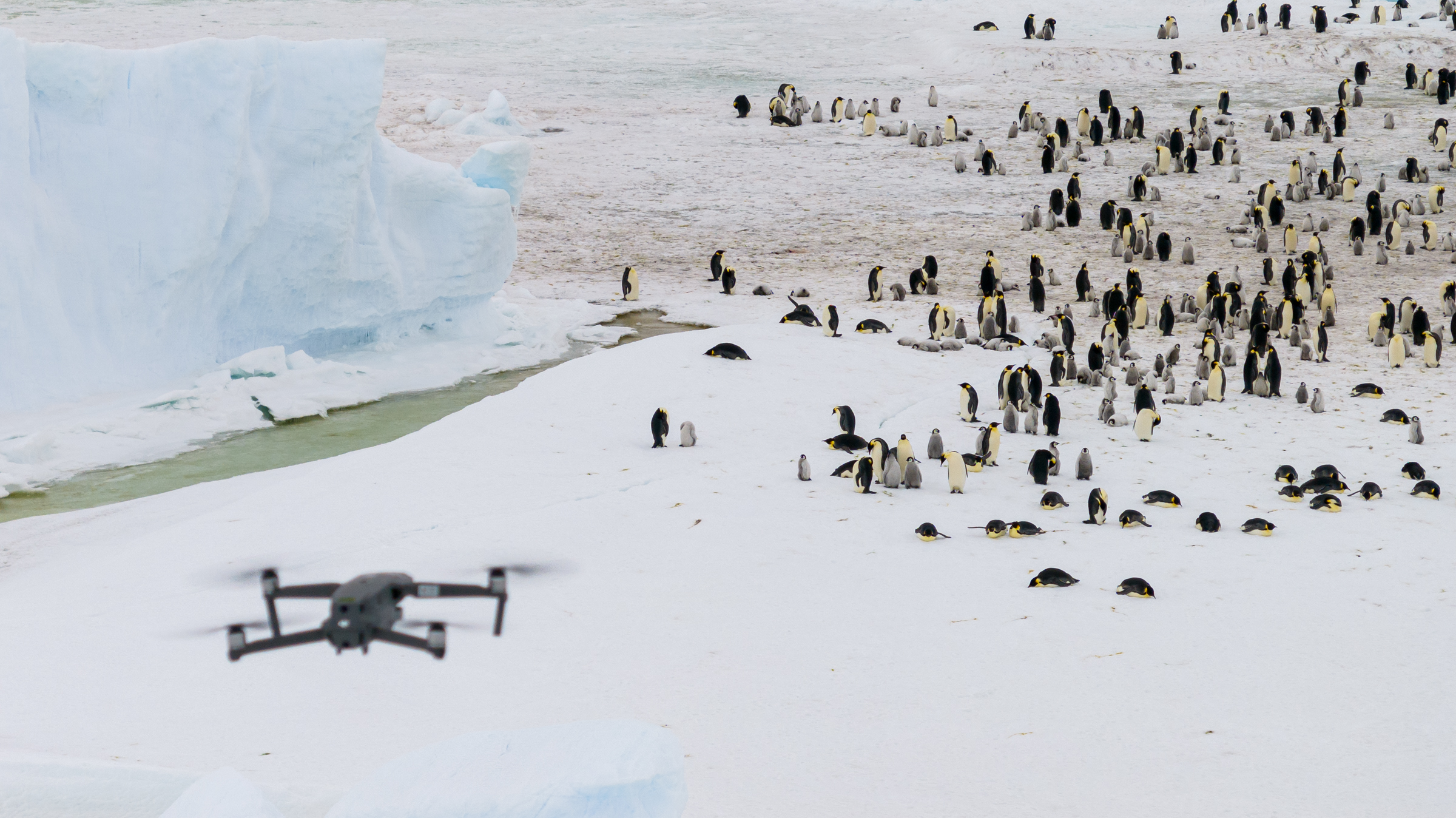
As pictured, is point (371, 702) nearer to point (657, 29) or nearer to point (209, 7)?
point (657, 29)

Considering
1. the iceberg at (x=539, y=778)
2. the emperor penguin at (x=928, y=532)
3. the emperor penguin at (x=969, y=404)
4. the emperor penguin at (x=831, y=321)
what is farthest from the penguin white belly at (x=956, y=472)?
the iceberg at (x=539, y=778)

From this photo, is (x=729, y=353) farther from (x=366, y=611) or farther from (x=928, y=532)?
(x=366, y=611)

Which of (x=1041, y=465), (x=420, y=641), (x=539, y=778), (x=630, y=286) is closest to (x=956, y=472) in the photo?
(x=1041, y=465)

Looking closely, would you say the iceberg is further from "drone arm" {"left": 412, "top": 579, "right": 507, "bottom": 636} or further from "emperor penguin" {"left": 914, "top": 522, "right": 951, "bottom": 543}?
"emperor penguin" {"left": 914, "top": 522, "right": 951, "bottom": 543}

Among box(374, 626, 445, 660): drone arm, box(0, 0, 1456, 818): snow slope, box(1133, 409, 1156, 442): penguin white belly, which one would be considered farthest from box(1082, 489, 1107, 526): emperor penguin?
box(374, 626, 445, 660): drone arm

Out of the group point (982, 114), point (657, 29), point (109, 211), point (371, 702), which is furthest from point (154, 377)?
point (657, 29)
